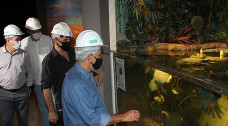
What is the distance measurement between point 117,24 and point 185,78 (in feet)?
6.29

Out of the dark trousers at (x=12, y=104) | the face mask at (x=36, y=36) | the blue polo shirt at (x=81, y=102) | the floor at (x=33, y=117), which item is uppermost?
the face mask at (x=36, y=36)

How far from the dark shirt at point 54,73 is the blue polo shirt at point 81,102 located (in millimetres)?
859

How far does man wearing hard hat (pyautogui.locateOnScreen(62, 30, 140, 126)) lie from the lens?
4.90 feet

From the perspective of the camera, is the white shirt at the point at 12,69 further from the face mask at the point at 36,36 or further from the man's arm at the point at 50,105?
the man's arm at the point at 50,105

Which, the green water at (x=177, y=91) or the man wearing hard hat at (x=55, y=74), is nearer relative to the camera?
the green water at (x=177, y=91)

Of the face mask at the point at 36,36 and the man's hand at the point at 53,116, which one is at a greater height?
the face mask at the point at 36,36

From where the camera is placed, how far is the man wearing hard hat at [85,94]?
1494 mm

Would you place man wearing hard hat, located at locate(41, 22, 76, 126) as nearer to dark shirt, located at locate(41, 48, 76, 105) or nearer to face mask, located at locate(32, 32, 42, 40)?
dark shirt, located at locate(41, 48, 76, 105)

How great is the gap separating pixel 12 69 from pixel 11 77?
14 centimetres

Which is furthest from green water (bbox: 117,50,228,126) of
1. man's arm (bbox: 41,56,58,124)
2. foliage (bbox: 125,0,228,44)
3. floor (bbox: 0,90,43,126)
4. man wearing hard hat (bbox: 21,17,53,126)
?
floor (bbox: 0,90,43,126)

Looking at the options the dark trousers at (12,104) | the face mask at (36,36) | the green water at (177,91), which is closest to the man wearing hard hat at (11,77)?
the dark trousers at (12,104)

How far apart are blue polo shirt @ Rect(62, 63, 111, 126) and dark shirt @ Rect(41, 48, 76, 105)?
33.8 inches

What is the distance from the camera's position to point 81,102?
148cm

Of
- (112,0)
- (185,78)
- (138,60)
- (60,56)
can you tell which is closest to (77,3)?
(112,0)
